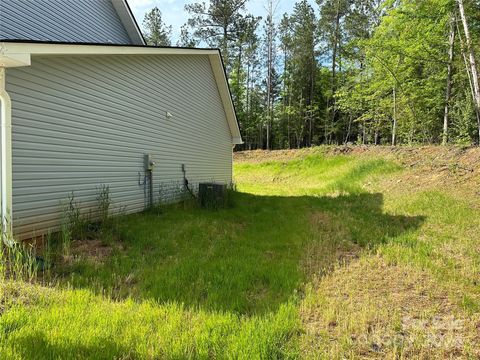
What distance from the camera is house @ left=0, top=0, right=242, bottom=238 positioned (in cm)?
485

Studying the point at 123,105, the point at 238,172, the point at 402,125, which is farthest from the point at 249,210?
the point at 402,125

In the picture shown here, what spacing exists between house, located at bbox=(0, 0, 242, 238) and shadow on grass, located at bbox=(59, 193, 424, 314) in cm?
126

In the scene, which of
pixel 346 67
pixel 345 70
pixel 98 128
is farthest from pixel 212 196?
pixel 345 70

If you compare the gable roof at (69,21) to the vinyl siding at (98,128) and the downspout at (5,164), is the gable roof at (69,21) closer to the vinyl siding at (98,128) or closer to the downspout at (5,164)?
the vinyl siding at (98,128)

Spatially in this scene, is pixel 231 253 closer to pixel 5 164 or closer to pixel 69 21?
pixel 5 164

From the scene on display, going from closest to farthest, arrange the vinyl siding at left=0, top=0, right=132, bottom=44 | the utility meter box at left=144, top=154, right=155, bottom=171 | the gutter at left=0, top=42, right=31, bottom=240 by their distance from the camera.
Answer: the gutter at left=0, top=42, right=31, bottom=240
the vinyl siding at left=0, top=0, right=132, bottom=44
the utility meter box at left=144, top=154, right=155, bottom=171

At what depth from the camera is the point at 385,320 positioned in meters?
2.86

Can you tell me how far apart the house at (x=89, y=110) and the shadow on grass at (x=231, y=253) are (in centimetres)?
126

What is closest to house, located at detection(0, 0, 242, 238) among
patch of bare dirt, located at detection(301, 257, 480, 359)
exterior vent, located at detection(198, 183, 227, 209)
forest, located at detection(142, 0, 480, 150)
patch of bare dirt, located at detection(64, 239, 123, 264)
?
patch of bare dirt, located at detection(64, 239, 123, 264)

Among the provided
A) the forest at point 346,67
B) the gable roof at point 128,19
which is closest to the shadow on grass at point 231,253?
the gable roof at point 128,19

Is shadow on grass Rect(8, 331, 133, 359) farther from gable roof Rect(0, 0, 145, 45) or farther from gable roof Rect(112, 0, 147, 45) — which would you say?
gable roof Rect(112, 0, 147, 45)

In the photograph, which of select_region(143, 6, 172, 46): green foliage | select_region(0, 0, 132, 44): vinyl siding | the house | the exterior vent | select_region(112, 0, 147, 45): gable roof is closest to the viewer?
the house

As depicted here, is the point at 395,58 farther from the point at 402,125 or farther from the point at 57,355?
the point at 57,355

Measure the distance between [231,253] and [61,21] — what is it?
6.74 metres
